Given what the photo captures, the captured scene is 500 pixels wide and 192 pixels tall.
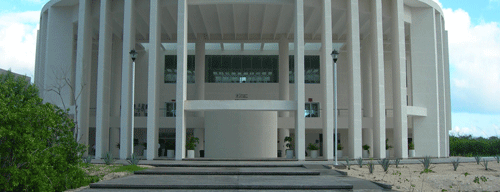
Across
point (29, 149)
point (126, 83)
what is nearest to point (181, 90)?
point (126, 83)

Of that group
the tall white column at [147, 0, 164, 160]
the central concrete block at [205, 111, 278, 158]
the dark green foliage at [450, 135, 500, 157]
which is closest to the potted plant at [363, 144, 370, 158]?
the central concrete block at [205, 111, 278, 158]

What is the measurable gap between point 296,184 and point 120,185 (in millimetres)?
5419

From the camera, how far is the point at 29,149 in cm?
1292

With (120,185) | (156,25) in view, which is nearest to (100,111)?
(156,25)

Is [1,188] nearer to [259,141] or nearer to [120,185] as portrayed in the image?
[120,185]

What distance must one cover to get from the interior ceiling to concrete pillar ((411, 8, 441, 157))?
3.25 meters

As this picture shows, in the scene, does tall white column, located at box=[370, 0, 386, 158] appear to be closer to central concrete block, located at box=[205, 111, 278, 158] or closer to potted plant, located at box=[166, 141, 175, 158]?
central concrete block, located at box=[205, 111, 278, 158]

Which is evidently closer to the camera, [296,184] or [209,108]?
[296,184]

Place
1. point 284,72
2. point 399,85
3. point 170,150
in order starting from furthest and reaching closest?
point 284,72 → point 170,150 → point 399,85

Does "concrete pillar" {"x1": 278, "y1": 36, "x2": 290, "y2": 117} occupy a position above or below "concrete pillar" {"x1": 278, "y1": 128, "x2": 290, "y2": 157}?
above

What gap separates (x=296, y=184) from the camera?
1440 centimetres

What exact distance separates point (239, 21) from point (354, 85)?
12.0 m

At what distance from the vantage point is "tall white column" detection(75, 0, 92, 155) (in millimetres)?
30297

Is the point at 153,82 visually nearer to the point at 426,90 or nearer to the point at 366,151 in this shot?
the point at 366,151
